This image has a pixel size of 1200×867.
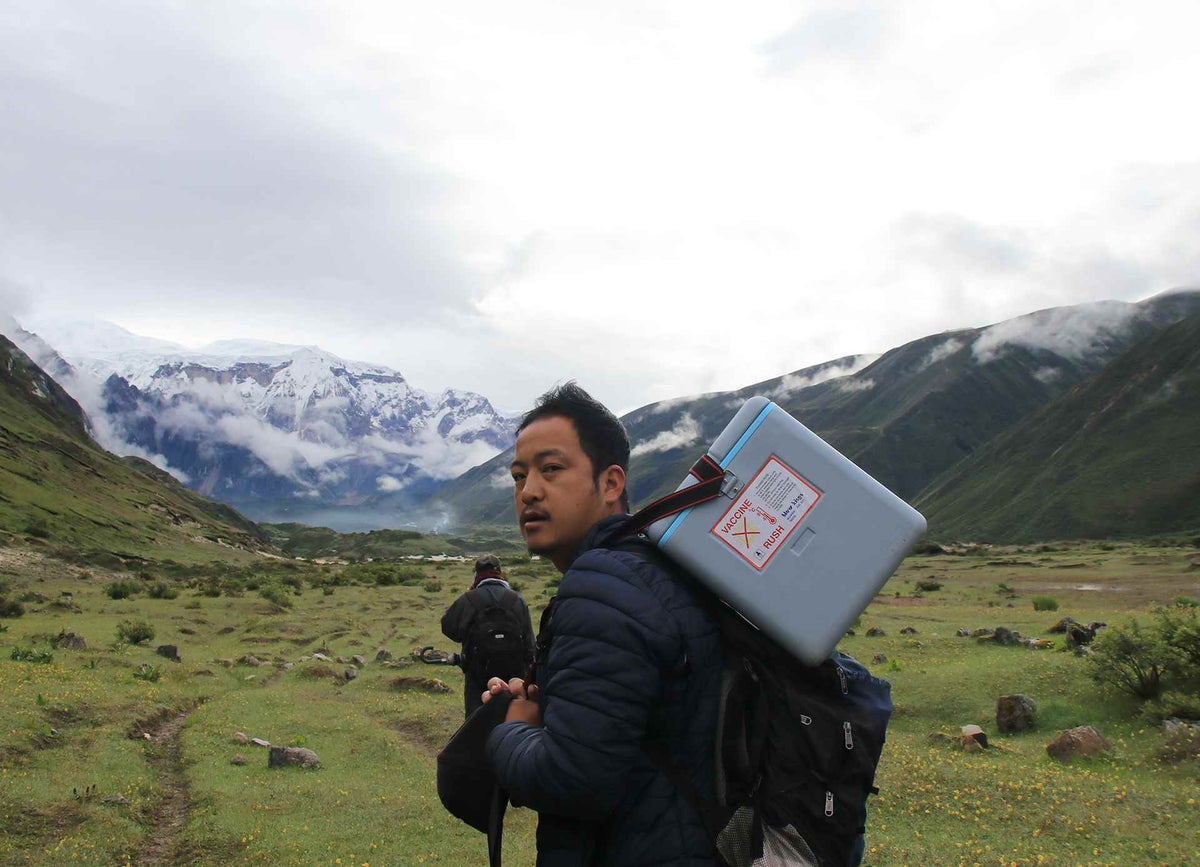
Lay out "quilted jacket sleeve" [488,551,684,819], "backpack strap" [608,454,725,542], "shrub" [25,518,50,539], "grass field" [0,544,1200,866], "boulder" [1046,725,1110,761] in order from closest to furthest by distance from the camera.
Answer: "quilted jacket sleeve" [488,551,684,819] → "backpack strap" [608,454,725,542] → "grass field" [0,544,1200,866] → "boulder" [1046,725,1110,761] → "shrub" [25,518,50,539]

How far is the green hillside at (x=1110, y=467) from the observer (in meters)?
145

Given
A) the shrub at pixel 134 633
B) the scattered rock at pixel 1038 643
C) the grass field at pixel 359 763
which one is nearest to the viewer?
the grass field at pixel 359 763

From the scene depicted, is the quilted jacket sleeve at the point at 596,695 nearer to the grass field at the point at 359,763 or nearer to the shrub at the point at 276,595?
the grass field at the point at 359,763

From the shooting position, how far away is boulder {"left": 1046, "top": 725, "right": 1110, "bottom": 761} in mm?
11844

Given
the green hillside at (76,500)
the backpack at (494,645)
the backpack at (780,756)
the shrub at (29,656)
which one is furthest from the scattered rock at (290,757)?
the green hillside at (76,500)

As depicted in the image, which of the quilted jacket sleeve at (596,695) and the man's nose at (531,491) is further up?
the man's nose at (531,491)

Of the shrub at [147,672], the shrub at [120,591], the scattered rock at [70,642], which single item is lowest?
the shrub at [120,591]

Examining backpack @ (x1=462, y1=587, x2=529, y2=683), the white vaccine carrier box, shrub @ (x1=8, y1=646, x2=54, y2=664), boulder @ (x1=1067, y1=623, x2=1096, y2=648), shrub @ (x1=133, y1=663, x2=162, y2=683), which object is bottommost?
shrub @ (x1=133, y1=663, x2=162, y2=683)

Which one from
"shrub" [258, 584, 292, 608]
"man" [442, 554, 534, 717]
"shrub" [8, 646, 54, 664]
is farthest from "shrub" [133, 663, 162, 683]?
"shrub" [258, 584, 292, 608]

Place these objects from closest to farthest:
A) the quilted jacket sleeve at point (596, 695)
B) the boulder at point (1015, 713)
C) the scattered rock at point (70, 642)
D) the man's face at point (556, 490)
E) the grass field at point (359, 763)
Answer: the quilted jacket sleeve at point (596, 695), the man's face at point (556, 490), the grass field at point (359, 763), the boulder at point (1015, 713), the scattered rock at point (70, 642)

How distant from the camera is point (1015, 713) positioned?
1395cm

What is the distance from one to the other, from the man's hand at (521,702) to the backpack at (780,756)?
0.51m

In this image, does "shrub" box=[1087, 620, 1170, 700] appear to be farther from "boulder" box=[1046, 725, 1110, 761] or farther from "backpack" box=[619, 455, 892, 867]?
"backpack" box=[619, 455, 892, 867]

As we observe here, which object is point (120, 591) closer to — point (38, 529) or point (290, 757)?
point (290, 757)
